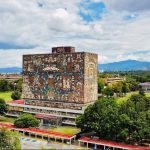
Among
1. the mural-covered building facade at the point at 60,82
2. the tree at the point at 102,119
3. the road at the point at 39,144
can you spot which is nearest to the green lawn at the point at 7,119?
→ the mural-covered building facade at the point at 60,82

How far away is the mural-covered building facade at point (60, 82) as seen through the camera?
6456 cm

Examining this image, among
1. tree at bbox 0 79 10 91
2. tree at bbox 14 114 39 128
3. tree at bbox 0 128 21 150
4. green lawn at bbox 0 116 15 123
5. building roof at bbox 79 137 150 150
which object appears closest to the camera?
tree at bbox 0 128 21 150

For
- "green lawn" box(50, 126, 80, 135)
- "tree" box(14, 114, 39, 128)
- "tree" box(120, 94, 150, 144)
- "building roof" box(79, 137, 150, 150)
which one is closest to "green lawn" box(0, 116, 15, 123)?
"tree" box(14, 114, 39, 128)

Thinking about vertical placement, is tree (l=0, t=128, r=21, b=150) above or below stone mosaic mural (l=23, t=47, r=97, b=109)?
below

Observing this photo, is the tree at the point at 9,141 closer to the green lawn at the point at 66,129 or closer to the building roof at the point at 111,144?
the building roof at the point at 111,144

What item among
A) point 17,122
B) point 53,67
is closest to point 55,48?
point 53,67

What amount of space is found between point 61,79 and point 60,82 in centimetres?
72

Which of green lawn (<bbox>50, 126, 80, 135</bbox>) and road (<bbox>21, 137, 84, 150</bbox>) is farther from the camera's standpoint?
green lawn (<bbox>50, 126, 80, 135</bbox>)

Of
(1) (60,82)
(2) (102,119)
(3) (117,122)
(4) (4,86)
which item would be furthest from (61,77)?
(4) (4,86)

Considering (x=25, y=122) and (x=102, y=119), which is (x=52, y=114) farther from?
(x=102, y=119)

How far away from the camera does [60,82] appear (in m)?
66.9

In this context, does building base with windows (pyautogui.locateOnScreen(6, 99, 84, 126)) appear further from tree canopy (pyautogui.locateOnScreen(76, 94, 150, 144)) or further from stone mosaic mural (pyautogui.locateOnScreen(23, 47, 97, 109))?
tree canopy (pyautogui.locateOnScreen(76, 94, 150, 144))

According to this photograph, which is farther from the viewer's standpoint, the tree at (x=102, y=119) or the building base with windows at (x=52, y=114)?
the building base with windows at (x=52, y=114)

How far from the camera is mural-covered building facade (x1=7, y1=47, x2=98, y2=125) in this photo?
6456 cm
